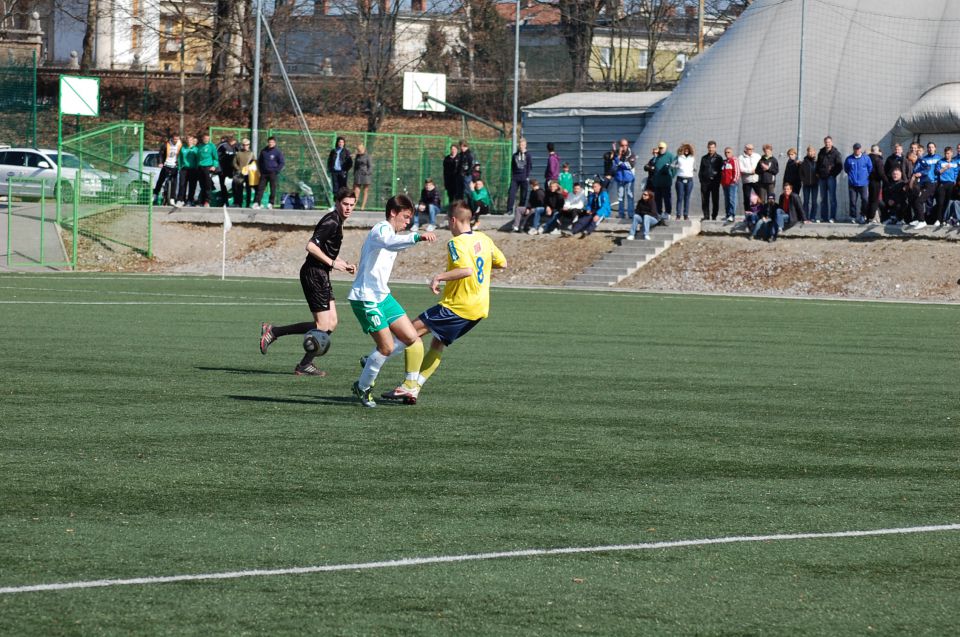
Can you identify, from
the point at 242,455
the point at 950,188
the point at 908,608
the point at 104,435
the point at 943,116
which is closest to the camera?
the point at 908,608

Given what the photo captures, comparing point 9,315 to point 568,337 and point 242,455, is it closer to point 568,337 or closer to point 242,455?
point 568,337

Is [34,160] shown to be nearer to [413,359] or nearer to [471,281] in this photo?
[471,281]

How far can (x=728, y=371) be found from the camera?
611 inches

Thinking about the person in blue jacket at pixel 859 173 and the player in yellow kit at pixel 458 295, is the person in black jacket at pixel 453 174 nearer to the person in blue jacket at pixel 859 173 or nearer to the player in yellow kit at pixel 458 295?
the person in blue jacket at pixel 859 173

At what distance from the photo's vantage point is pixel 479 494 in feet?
27.2

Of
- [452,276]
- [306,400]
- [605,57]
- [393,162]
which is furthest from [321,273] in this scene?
[605,57]

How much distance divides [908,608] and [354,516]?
278 centimetres

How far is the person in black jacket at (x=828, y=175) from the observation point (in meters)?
34.3

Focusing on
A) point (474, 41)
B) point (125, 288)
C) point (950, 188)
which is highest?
point (474, 41)

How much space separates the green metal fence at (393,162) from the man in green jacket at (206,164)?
4.73 meters

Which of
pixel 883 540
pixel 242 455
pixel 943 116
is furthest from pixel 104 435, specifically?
pixel 943 116

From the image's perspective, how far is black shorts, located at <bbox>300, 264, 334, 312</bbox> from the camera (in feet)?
46.5

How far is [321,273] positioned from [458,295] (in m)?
2.54

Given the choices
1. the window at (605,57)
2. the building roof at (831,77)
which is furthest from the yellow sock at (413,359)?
the window at (605,57)
